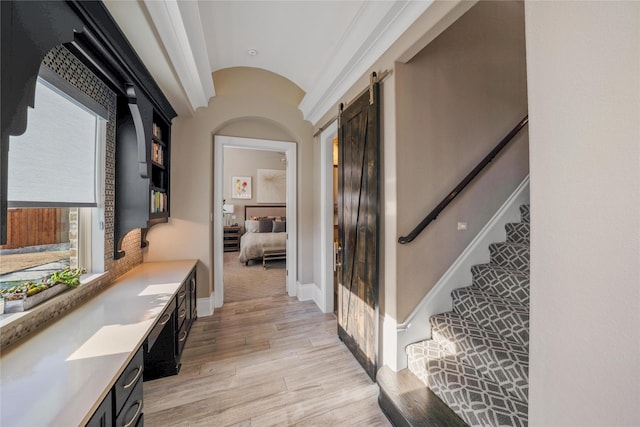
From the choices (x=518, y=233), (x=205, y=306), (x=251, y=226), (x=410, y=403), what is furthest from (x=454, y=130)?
(x=251, y=226)

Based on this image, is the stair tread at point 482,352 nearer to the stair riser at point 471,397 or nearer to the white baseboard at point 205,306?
the stair riser at point 471,397

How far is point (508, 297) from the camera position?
178 cm

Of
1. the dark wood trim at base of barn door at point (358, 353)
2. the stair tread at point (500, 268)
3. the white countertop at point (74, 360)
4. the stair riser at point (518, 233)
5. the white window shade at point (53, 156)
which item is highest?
the white window shade at point (53, 156)

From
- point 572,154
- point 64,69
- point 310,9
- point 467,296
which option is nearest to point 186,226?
point 64,69

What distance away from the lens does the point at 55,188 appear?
144 centimetres

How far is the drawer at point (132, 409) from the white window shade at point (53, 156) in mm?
1100

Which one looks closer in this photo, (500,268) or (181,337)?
(500,268)

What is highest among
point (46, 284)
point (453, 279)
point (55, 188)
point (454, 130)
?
point (454, 130)

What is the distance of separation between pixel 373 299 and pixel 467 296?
727 millimetres

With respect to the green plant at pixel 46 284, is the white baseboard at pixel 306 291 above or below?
below

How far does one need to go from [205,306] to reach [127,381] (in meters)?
2.03

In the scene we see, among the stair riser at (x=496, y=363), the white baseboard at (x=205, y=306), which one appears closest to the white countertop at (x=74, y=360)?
the white baseboard at (x=205, y=306)

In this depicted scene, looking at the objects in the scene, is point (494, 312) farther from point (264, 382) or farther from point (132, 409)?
point (132, 409)

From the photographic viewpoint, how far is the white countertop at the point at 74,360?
0.75m
